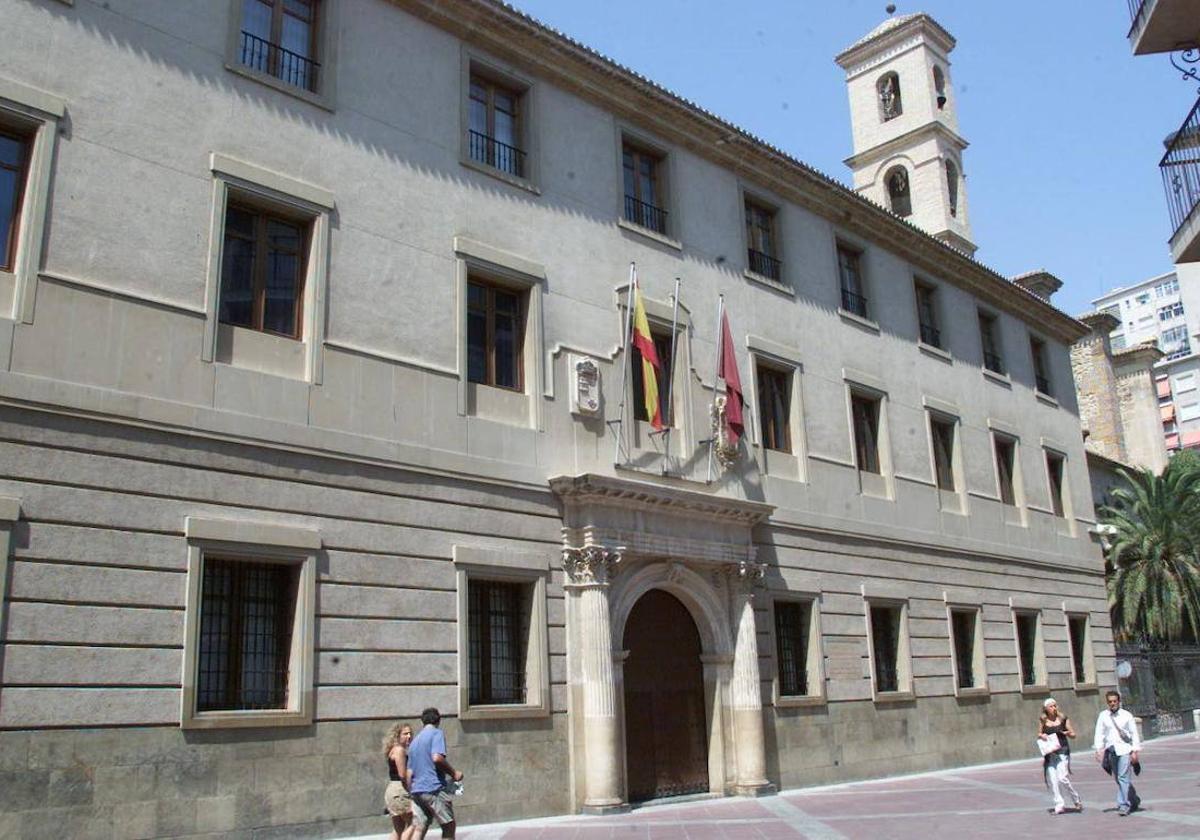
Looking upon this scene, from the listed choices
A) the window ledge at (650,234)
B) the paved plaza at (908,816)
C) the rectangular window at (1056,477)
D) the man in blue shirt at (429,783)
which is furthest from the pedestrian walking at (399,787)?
the rectangular window at (1056,477)

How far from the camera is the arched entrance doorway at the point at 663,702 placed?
17175 mm

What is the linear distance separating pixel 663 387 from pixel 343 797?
864 centimetres

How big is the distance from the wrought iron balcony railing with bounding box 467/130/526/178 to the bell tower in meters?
25.2

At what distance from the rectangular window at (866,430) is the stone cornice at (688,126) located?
3813 millimetres

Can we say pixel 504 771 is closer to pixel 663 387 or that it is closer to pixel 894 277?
pixel 663 387

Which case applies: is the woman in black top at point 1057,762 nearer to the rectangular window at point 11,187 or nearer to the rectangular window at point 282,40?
the rectangular window at point 282,40

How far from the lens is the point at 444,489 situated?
14.8 meters

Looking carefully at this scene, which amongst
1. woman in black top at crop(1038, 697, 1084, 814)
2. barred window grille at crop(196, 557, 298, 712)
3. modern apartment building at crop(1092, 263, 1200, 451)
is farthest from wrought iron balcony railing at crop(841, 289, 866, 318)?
modern apartment building at crop(1092, 263, 1200, 451)

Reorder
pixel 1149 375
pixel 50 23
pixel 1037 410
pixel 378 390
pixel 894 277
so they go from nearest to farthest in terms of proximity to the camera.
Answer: pixel 50 23, pixel 378 390, pixel 894 277, pixel 1037 410, pixel 1149 375

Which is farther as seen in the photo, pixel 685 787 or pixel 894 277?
pixel 894 277

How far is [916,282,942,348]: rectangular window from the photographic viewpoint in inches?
1032

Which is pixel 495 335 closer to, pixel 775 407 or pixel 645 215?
pixel 645 215

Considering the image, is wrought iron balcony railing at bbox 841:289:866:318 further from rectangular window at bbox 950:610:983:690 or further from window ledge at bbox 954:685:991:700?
window ledge at bbox 954:685:991:700

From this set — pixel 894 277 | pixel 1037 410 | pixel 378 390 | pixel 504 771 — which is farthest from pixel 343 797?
pixel 1037 410
